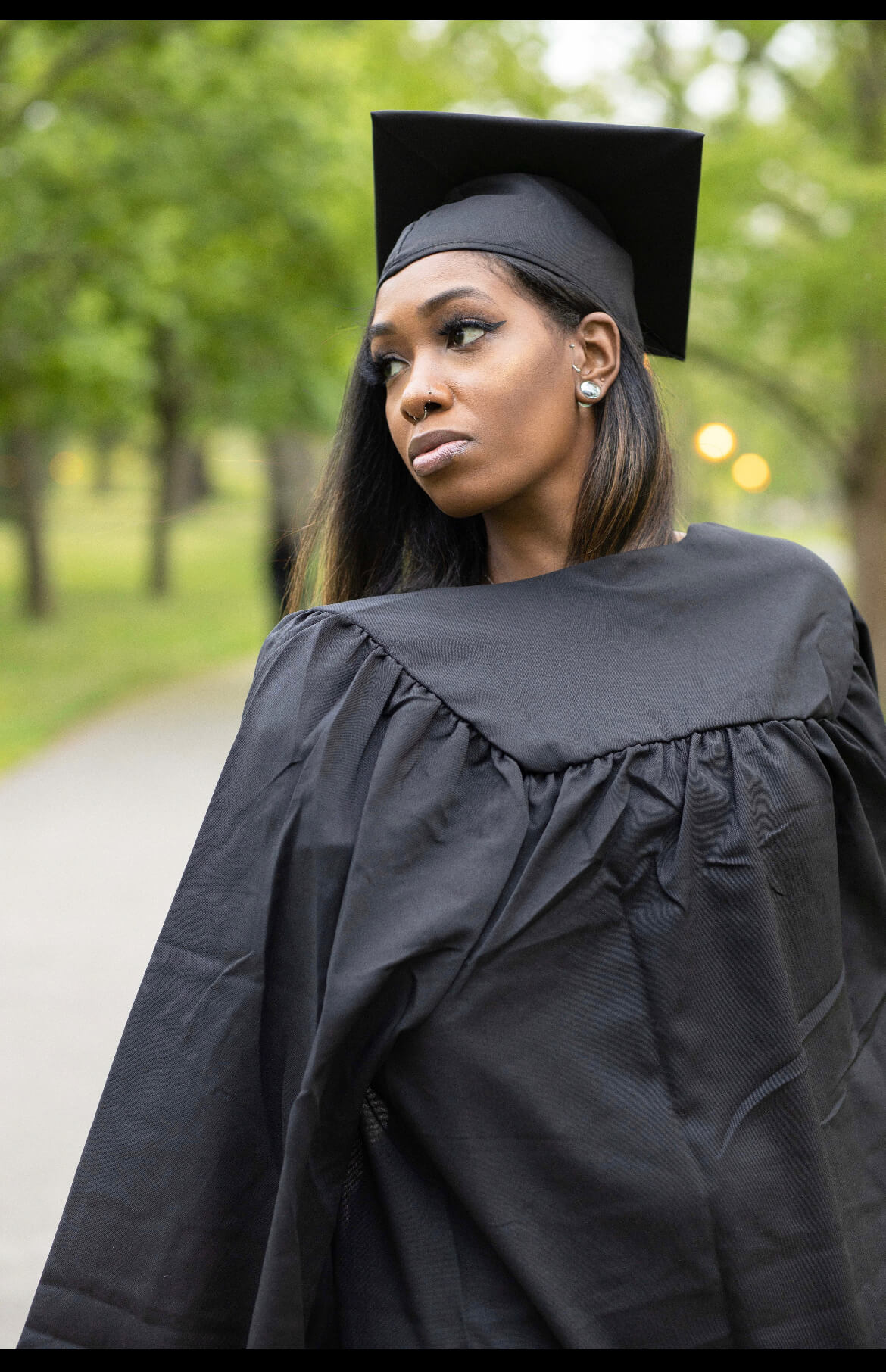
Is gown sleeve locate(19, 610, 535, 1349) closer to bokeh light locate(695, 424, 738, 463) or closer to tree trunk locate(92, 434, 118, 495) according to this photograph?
bokeh light locate(695, 424, 738, 463)

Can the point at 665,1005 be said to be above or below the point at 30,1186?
above

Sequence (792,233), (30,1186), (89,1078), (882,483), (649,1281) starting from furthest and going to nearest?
1. (882,483)
2. (792,233)
3. (89,1078)
4. (30,1186)
5. (649,1281)

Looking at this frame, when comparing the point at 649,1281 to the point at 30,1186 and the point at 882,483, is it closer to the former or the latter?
the point at 30,1186

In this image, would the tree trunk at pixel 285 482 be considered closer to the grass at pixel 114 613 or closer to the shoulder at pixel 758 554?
the grass at pixel 114 613

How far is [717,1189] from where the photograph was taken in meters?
1.56

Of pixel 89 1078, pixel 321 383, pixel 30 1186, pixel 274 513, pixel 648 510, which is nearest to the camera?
pixel 648 510

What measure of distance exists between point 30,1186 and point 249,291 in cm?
1225

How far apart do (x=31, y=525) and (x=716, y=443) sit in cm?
1767

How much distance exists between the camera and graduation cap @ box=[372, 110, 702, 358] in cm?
183

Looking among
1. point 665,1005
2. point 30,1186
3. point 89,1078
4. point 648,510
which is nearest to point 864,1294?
point 665,1005

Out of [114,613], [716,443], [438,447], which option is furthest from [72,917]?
[114,613]

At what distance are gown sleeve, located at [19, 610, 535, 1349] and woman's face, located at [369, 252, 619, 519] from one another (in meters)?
0.31

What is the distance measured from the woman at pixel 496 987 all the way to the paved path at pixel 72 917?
2241 mm

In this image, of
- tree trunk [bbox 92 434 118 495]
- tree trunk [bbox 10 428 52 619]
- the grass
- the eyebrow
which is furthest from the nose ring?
tree trunk [bbox 92 434 118 495]
